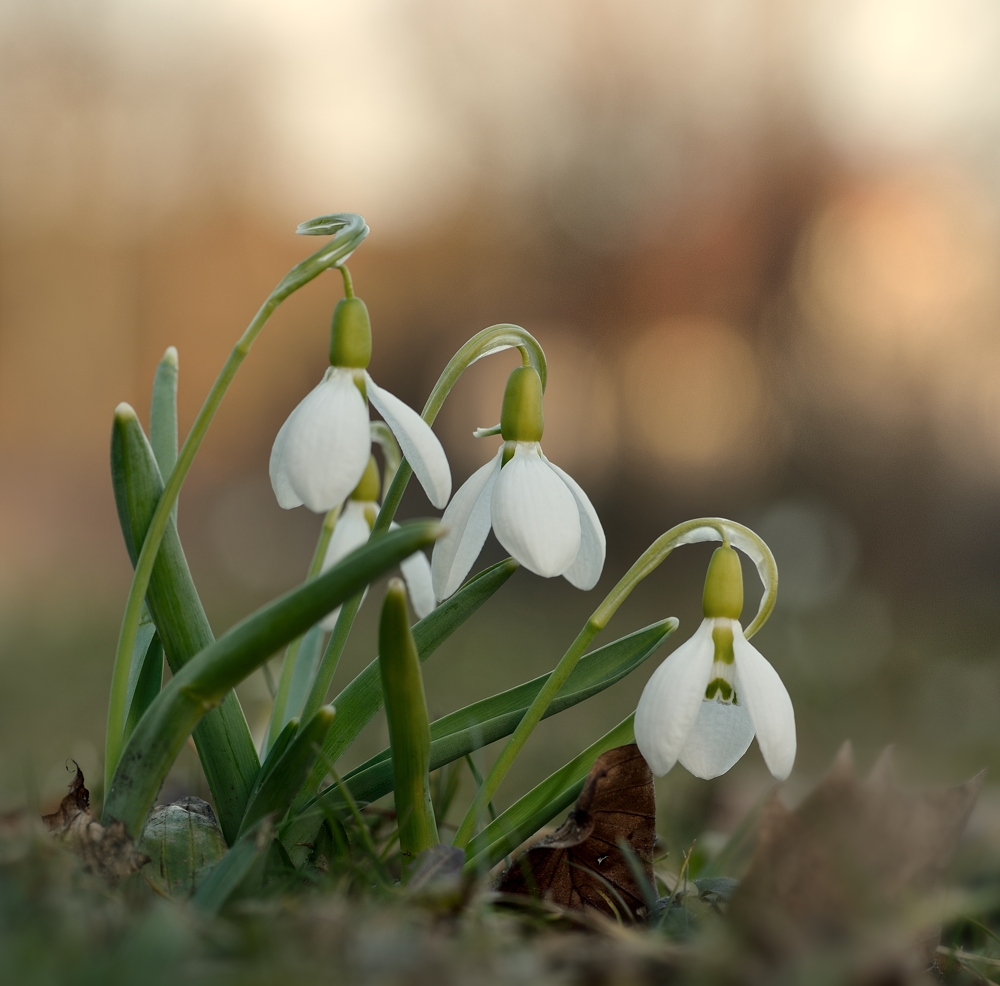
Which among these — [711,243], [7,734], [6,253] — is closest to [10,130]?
[6,253]

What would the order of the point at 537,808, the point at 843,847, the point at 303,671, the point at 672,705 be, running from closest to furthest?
the point at 843,847, the point at 672,705, the point at 537,808, the point at 303,671

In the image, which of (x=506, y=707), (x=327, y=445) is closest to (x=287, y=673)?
(x=506, y=707)

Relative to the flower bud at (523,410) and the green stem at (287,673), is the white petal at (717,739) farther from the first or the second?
the green stem at (287,673)

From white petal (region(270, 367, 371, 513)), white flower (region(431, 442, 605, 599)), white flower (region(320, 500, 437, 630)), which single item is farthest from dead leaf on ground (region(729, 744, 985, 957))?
white flower (region(320, 500, 437, 630))

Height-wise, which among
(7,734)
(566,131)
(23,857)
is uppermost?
(566,131)

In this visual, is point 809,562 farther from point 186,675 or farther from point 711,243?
point 186,675

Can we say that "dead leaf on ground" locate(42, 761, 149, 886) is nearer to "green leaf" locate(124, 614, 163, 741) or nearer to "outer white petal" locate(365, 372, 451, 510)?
"green leaf" locate(124, 614, 163, 741)

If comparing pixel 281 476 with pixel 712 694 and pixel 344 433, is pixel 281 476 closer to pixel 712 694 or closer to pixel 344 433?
pixel 344 433
